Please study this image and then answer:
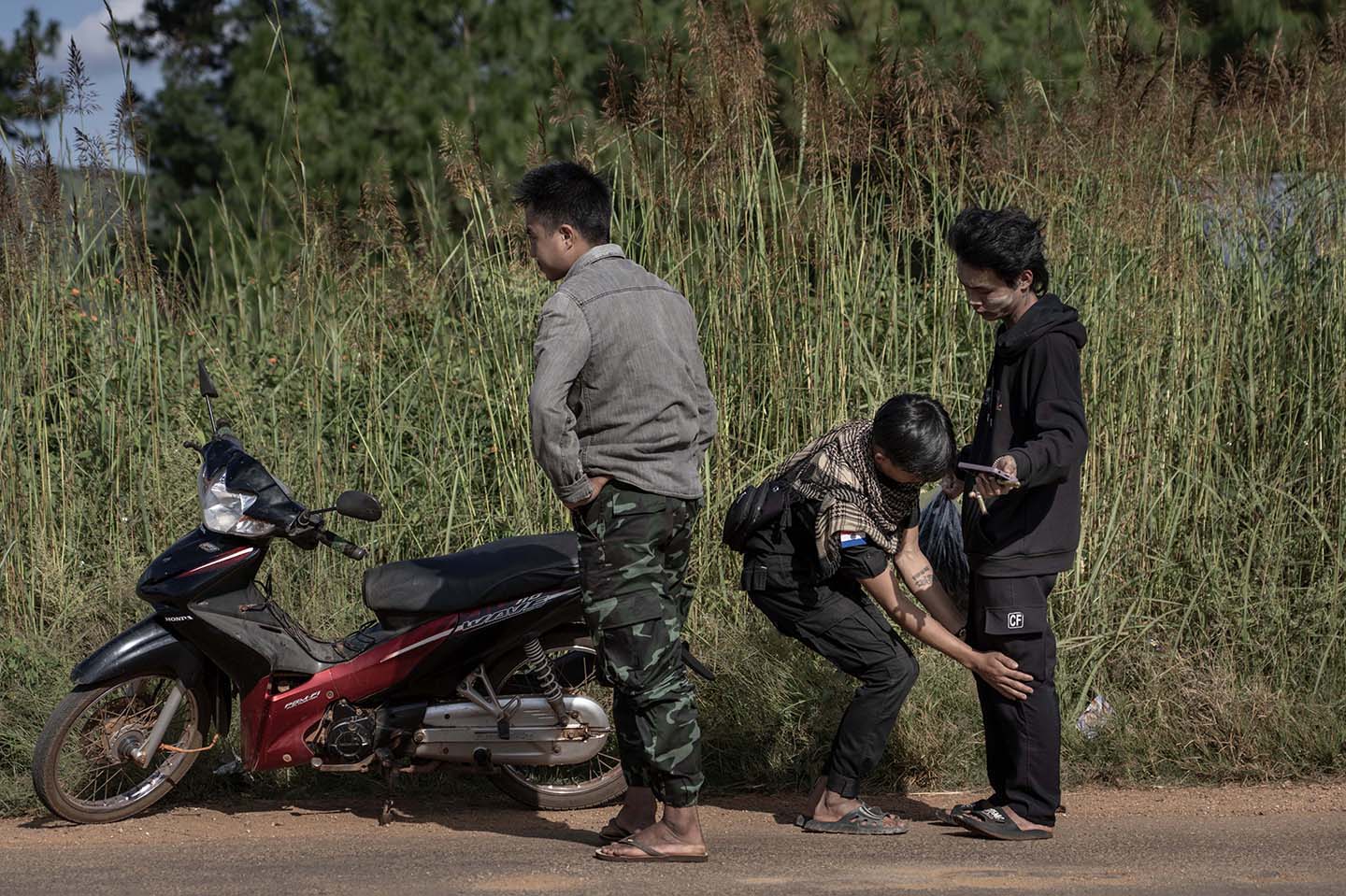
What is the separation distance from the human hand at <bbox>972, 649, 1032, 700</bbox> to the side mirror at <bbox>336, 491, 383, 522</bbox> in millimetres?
1951

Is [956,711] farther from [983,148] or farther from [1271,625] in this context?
[983,148]

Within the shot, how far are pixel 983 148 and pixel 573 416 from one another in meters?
3.06

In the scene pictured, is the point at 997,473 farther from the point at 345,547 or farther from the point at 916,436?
the point at 345,547

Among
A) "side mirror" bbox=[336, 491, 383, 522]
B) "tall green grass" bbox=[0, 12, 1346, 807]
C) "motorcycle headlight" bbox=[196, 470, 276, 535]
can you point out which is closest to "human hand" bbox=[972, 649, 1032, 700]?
"tall green grass" bbox=[0, 12, 1346, 807]

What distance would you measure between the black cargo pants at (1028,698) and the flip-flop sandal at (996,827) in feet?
0.13

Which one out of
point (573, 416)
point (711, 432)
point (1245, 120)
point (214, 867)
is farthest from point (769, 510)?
point (1245, 120)

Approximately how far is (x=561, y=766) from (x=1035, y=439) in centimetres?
219

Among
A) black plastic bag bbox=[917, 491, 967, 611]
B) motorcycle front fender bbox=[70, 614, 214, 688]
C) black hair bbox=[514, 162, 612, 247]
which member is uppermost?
Answer: black hair bbox=[514, 162, 612, 247]

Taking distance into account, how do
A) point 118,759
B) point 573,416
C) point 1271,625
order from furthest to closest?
point 1271,625 < point 118,759 < point 573,416

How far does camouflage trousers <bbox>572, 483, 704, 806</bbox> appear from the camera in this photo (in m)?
4.49

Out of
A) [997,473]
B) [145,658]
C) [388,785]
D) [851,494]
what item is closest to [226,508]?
[145,658]

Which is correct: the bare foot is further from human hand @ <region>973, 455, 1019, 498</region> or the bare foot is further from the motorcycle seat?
human hand @ <region>973, 455, 1019, 498</region>

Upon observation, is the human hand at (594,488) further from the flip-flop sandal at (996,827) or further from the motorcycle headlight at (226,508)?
the flip-flop sandal at (996,827)

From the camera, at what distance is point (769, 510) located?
4.84m
